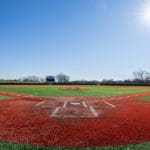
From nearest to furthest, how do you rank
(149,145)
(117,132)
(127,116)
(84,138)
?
(149,145) < (84,138) < (117,132) < (127,116)

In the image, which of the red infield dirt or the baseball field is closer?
the baseball field

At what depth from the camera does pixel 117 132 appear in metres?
10.4

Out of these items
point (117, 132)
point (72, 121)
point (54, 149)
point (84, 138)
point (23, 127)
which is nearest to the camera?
point (54, 149)

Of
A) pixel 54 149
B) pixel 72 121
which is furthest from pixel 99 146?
pixel 72 121

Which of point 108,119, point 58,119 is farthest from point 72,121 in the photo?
point 108,119

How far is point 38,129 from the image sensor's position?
35.2 feet

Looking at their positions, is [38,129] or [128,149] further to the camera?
[38,129]

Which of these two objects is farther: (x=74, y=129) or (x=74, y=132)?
(x=74, y=129)

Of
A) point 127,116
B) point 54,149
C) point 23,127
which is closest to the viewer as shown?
point 54,149

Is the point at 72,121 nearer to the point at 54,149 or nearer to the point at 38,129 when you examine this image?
the point at 38,129

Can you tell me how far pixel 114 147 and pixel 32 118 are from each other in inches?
210

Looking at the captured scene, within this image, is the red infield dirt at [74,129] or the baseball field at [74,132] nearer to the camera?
the baseball field at [74,132]

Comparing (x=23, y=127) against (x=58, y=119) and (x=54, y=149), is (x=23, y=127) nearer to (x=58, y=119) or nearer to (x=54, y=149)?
(x=58, y=119)

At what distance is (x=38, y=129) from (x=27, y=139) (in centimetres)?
139
